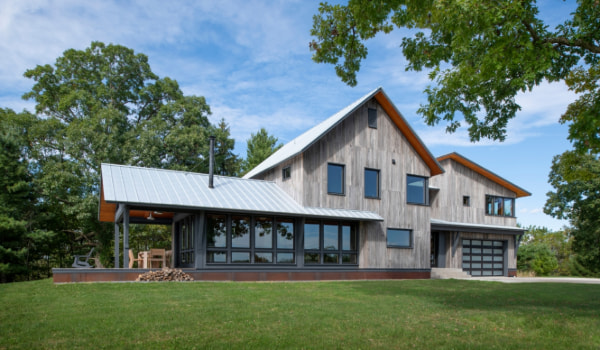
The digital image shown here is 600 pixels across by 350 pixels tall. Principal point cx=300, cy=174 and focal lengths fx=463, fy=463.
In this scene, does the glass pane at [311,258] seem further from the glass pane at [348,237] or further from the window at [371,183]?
the window at [371,183]

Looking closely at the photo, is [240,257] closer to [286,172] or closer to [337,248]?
[337,248]

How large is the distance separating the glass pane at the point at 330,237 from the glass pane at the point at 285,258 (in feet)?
5.09

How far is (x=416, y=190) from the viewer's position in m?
21.4

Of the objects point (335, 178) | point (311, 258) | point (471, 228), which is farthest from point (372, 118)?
point (471, 228)

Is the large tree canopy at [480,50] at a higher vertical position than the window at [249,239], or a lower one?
higher

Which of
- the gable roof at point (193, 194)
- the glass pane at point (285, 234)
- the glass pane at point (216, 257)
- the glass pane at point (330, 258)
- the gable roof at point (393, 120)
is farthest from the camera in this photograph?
the gable roof at point (393, 120)

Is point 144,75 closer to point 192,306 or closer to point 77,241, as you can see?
point 77,241

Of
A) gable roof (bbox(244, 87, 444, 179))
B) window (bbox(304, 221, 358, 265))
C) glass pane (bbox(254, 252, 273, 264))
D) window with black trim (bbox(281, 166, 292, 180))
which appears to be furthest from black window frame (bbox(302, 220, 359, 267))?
gable roof (bbox(244, 87, 444, 179))

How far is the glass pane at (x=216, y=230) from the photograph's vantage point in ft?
54.9

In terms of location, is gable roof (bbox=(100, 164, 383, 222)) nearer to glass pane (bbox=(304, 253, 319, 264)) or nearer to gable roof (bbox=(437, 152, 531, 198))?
glass pane (bbox=(304, 253, 319, 264))

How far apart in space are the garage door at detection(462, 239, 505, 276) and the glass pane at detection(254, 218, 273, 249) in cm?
1329

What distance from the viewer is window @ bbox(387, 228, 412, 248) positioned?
66.3 feet

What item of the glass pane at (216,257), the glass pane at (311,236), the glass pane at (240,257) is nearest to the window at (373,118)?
the glass pane at (311,236)

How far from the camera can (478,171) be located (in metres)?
27.2
